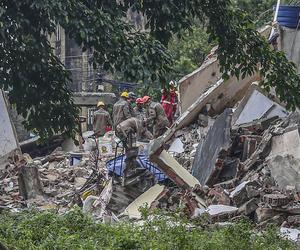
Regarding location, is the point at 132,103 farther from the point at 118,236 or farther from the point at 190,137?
the point at 118,236

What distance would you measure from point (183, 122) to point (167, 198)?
5205mm

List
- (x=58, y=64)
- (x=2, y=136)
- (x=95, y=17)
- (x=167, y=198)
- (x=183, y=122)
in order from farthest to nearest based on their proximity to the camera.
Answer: (x=2, y=136)
(x=183, y=122)
(x=167, y=198)
(x=58, y=64)
(x=95, y=17)

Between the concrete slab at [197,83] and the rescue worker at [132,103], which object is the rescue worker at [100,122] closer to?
the rescue worker at [132,103]

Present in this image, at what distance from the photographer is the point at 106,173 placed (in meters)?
14.7

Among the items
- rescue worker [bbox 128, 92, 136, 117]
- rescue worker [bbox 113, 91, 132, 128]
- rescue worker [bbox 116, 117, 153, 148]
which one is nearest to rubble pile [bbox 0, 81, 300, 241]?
rescue worker [bbox 116, 117, 153, 148]

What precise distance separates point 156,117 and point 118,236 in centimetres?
1011

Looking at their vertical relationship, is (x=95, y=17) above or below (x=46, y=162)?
above

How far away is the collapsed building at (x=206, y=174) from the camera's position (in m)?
12.3

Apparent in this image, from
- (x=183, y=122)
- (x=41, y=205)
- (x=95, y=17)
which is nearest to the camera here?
(x=95, y=17)

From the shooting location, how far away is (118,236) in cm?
830

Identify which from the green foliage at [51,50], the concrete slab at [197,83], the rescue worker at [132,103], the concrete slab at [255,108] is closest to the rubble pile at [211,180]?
the concrete slab at [255,108]

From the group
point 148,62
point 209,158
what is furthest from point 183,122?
point 148,62

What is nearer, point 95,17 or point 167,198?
point 95,17

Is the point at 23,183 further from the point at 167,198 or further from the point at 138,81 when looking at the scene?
the point at 138,81
